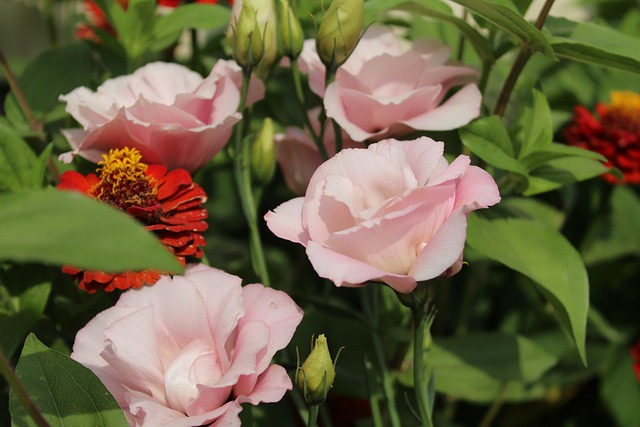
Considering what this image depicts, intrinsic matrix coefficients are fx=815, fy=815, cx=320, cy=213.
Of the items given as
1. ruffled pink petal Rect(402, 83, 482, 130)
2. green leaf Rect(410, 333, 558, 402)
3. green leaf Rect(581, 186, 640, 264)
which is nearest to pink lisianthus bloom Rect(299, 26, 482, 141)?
ruffled pink petal Rect(402, 83, 482, 130)

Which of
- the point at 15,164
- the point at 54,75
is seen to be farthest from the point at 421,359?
the point at 54,75

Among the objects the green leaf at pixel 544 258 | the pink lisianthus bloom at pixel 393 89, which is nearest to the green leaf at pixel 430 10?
the pink lisianthus bloom at pixel 393 89

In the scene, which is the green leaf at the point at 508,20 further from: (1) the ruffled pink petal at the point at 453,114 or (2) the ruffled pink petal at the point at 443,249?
(2) the ruffled pink petal at the point at 443,249

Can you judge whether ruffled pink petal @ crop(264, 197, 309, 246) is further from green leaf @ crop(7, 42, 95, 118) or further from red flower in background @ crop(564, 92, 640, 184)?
red flower in background @ crop(564, 92, 640, 184)

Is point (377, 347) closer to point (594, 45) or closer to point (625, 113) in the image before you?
Answer: point (594, 45)

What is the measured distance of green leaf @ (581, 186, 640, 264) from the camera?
2.85 ft

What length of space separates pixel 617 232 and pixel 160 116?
59 cm

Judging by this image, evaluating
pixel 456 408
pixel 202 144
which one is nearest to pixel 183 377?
pixel 202 144

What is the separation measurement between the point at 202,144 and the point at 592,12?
926 millimetres

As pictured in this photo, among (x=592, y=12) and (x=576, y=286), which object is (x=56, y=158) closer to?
(x=576, y=286)

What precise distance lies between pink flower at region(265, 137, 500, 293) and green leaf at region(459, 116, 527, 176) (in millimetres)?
84

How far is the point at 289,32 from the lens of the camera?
53 cm

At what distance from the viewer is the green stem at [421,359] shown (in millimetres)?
442

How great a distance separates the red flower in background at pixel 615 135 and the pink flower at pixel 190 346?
0.45 metres
